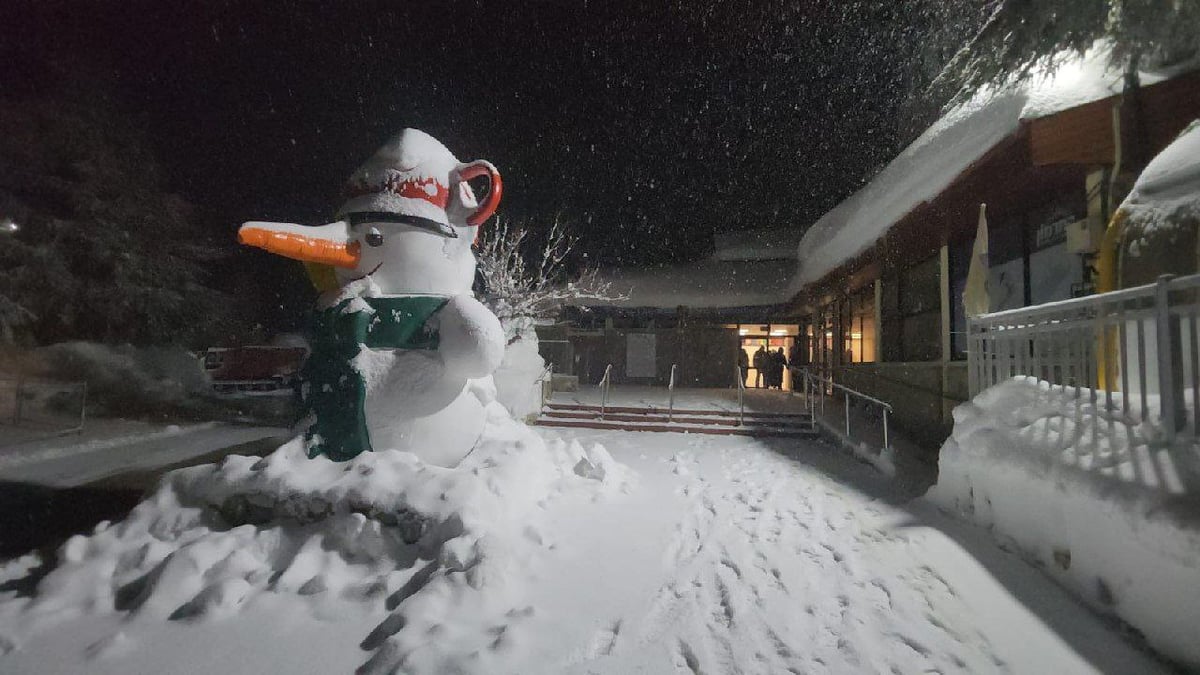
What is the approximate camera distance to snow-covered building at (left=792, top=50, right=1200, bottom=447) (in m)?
5.27

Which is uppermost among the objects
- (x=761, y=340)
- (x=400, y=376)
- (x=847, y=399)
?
(x=761, y=340)

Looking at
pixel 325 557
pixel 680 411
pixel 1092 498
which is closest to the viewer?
pixel 1092 498

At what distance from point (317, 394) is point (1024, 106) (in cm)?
679

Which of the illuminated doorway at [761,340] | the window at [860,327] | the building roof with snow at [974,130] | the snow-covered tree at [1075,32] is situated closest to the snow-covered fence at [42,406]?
the building roof with snow at [974,130]

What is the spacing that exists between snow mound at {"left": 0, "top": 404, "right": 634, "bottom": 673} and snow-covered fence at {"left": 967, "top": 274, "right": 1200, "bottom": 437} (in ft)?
12.1

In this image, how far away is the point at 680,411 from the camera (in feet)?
34.1

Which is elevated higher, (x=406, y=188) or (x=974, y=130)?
(x=974, y=130)

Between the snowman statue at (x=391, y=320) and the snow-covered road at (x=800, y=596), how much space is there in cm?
132

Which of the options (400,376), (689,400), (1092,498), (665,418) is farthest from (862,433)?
(400,376)

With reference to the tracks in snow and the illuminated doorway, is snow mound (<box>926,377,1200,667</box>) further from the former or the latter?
the illuminated doorway

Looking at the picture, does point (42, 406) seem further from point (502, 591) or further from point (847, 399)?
point (847, 399)

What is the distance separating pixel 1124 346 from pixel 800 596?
242cm

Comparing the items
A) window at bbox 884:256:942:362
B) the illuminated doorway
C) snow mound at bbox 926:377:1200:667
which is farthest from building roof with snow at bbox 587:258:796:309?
snow mound at bbox 926:377:1200:667

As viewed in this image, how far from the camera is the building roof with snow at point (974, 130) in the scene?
16.7 feet
